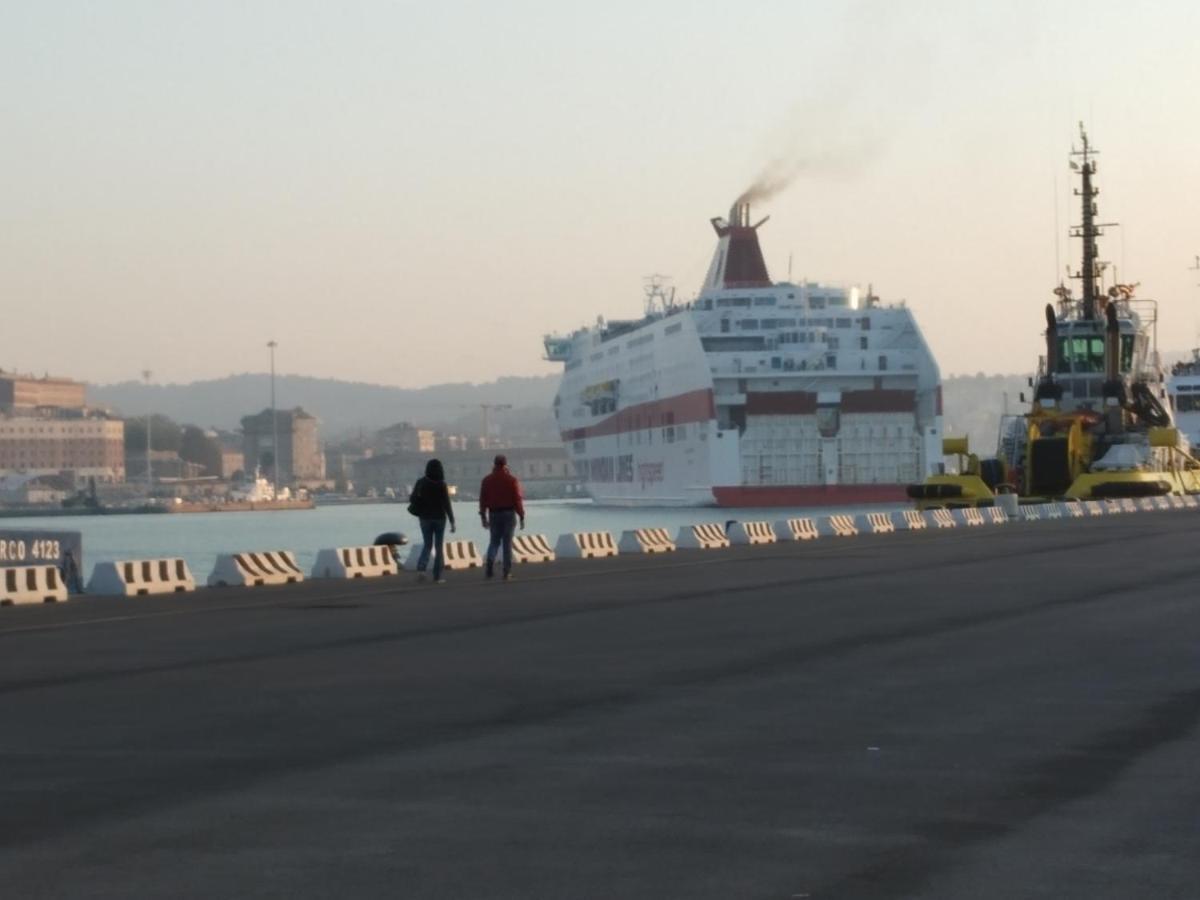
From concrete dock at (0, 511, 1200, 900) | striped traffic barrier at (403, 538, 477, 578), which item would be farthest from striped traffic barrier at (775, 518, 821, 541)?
concrete dock at (0, 511, 1200, 900)

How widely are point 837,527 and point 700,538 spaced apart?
755cm

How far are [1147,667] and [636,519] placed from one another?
89181 mm

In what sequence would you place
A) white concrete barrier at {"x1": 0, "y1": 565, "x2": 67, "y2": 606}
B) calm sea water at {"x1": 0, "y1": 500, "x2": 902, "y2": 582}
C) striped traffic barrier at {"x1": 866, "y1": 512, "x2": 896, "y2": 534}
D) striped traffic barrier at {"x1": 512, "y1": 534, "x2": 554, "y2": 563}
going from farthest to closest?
1. calm sea water at {"x1": 0, "y1": 500, "x2": 902, "y2": 582}
2. striped traffic barrier at {"x1": 866, "y1": 512, "x2": 896, "y2": 534}
3. striped traffic barrier at {"x1": 512, "y1": 534, "x2": 554, "y2": 563}
4. white concrete barrier at {"x1": 0, "y1": 565, "x2": 67, "y2": 606}

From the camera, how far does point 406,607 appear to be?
2247 cm

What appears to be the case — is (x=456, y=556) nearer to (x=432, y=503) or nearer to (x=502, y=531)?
(x=502, y=531)

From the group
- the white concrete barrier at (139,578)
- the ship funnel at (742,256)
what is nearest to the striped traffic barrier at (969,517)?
the white concrete barrier at (139,578)

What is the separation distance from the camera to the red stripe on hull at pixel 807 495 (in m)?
105

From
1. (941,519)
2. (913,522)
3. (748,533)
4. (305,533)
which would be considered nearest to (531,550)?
(748,533)

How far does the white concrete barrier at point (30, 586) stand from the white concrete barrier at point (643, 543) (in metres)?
15.8

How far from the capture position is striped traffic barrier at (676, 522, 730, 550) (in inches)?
1598

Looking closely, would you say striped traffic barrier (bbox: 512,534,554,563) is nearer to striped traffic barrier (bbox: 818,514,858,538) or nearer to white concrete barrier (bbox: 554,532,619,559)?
white concrete barrier (bbox: 554,532,619,559)

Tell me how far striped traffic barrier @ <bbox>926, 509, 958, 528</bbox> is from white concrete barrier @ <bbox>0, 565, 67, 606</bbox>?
30.4 m

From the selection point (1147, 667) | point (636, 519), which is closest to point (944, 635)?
point (1147, 667)

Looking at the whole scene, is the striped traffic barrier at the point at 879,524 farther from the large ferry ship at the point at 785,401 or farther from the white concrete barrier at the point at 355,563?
the large ferry ship at the point at 785,401
